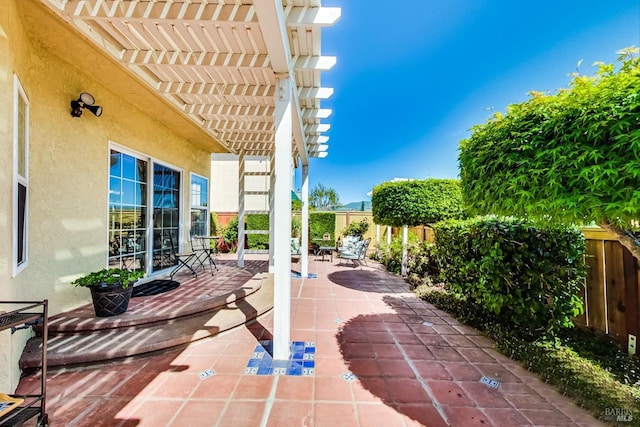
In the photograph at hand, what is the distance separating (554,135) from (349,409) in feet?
7.68

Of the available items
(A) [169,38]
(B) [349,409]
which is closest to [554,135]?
(B) [349,409]

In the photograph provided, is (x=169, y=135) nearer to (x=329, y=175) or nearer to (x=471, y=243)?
(x=471, y=243)

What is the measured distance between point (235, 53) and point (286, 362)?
3.16 m

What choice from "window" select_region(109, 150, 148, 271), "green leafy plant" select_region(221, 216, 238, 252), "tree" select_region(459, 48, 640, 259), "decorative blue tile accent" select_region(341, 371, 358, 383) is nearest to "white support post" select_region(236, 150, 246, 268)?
"window" select_region(109, 150, 148, 271)

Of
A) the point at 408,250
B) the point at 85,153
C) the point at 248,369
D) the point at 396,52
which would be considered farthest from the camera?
the point at 396,52

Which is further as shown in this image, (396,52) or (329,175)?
(329,175)

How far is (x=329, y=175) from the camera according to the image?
28.9 meters

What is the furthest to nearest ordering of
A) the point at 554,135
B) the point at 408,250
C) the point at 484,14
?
the point at 408,250 → the point at 484,14 → the point at 554,135

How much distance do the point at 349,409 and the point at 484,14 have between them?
828cm

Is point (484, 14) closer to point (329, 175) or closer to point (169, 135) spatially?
point (169, 135)

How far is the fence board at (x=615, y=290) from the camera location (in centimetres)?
263

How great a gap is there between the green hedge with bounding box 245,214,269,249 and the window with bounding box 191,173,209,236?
322cm

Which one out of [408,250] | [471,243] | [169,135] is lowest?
[408,250]

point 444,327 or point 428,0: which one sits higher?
point 428,0
